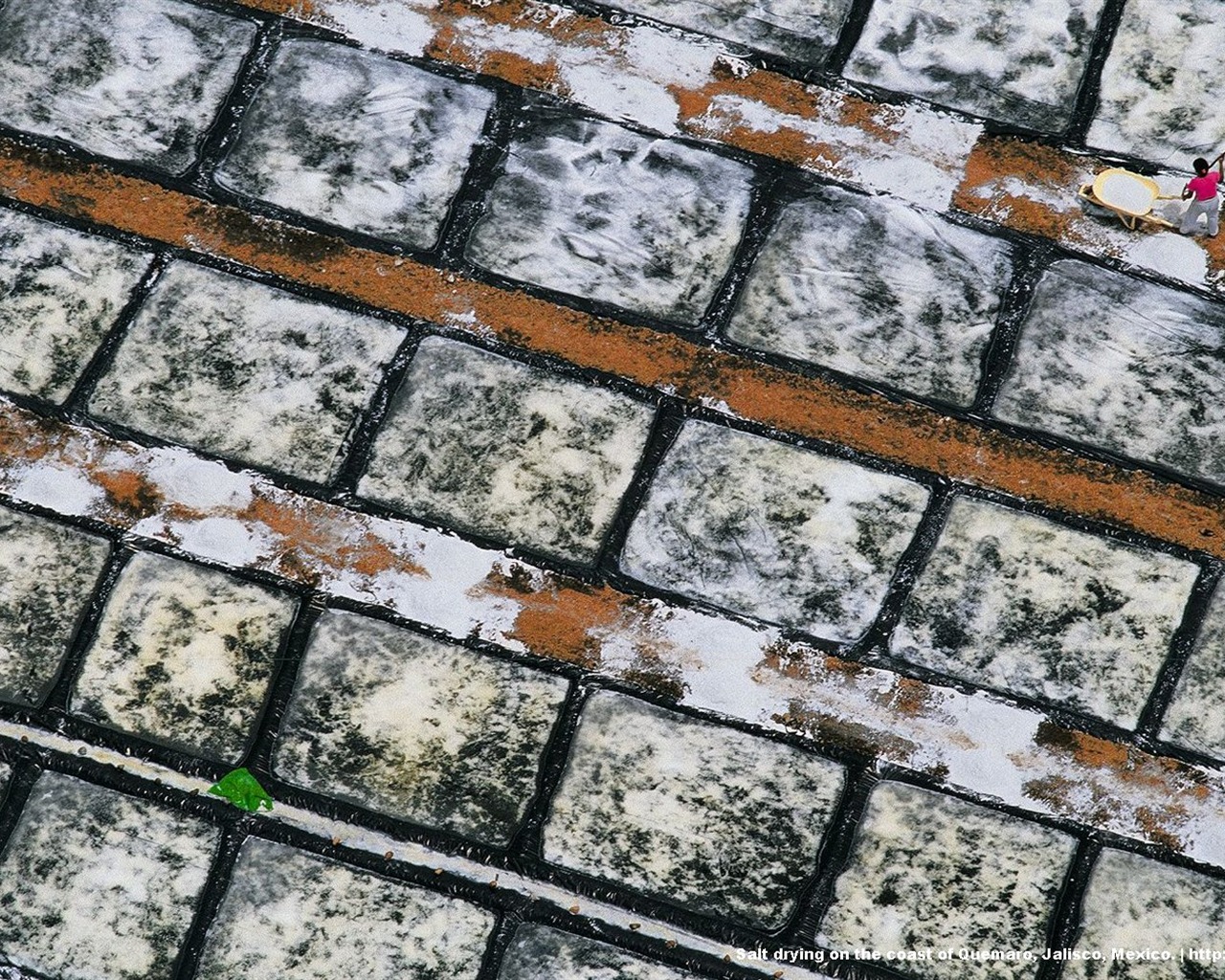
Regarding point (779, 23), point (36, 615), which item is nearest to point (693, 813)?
point (36, 615)

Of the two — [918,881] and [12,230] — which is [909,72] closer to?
[918,881]

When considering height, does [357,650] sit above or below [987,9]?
below

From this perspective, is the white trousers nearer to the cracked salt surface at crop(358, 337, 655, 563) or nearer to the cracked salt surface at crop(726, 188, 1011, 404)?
the cracked salt surface at crop(726, 188, 1011, 404)

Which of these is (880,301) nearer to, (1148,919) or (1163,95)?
(1163,95)

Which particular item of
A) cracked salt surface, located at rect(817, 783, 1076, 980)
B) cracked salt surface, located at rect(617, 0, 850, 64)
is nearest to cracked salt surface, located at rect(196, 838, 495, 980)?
cracked salt surface, located at rect(817, 783, 1076, 980)

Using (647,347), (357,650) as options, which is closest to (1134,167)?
(647,347)

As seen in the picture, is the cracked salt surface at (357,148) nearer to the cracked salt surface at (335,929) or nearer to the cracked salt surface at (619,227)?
the cracked salt surface at (619,227)
